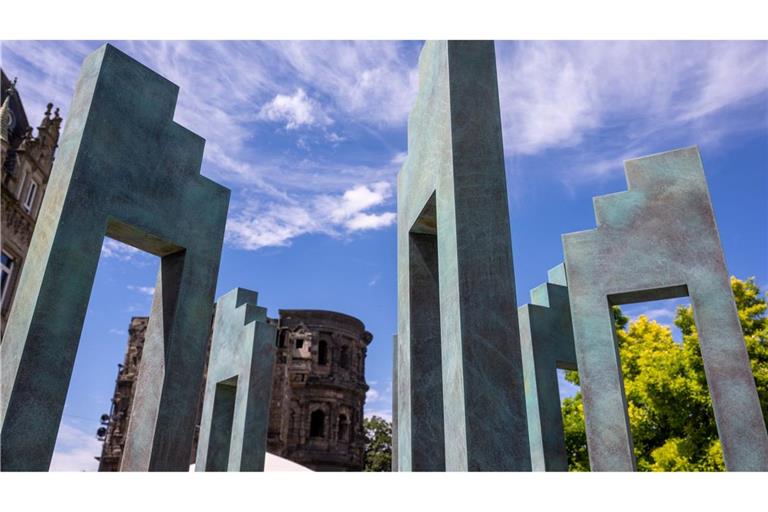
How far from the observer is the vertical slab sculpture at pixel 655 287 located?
23.3 feet

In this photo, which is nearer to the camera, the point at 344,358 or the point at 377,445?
the point at 344,358

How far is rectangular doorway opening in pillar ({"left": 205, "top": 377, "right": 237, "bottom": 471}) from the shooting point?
36.1ft

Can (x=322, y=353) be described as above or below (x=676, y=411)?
above

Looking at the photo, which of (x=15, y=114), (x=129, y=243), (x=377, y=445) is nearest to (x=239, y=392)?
(x=129, y=243)

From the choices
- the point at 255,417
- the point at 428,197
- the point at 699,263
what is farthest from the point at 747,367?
the point at 255,417

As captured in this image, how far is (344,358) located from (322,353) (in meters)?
1.56

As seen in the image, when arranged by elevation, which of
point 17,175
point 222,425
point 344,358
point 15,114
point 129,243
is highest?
point 15,114

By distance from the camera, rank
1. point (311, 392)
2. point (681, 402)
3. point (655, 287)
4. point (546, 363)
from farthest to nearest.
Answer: point (311, 392)
point (681, 402)
point (546, 363)
point (655, 287)

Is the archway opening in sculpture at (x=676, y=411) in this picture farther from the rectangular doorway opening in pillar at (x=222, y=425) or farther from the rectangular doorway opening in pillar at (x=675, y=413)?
the rectangular doorway opening in pillar at (x=222, y=425)

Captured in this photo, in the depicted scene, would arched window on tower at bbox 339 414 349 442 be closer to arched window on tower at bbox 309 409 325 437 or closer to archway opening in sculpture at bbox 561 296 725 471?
arched window on tower at bbox 309 409 325 437

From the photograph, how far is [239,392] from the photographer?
1124 cm

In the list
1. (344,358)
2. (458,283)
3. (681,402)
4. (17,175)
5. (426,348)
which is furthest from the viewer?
(344,358)

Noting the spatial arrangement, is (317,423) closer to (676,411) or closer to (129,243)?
(676,411)
